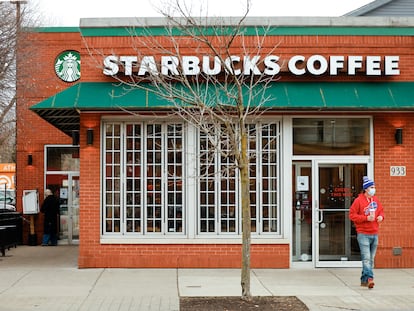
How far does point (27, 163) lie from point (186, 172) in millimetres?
8361

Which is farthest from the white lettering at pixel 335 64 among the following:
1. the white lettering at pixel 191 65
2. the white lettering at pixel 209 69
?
the white lettering at pixel 191 65

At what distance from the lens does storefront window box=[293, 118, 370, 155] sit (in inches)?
549

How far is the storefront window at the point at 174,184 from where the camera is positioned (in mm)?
13797

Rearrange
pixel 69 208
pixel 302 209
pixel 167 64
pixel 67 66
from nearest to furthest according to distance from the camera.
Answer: pixel 167 64 → pixel 302 209 → pixel 69 208 → pixel 67 66

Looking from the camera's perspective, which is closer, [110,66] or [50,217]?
[110,66]

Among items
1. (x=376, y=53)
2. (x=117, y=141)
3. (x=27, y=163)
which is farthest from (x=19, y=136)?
(x=376, y=53)

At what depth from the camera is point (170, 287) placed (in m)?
11.6

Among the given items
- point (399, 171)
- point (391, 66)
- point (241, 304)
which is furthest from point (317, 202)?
point (241, 304)

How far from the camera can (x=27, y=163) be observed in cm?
2052

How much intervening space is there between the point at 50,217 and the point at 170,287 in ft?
29.2

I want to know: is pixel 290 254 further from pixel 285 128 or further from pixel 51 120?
pixel 51 120

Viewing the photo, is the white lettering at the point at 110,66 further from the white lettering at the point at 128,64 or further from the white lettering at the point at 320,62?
the white lettering at the point at 320,62

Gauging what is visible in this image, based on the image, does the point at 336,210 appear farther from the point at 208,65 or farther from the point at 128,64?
the point at 128,64

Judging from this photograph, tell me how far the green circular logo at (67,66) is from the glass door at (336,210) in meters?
9.52
